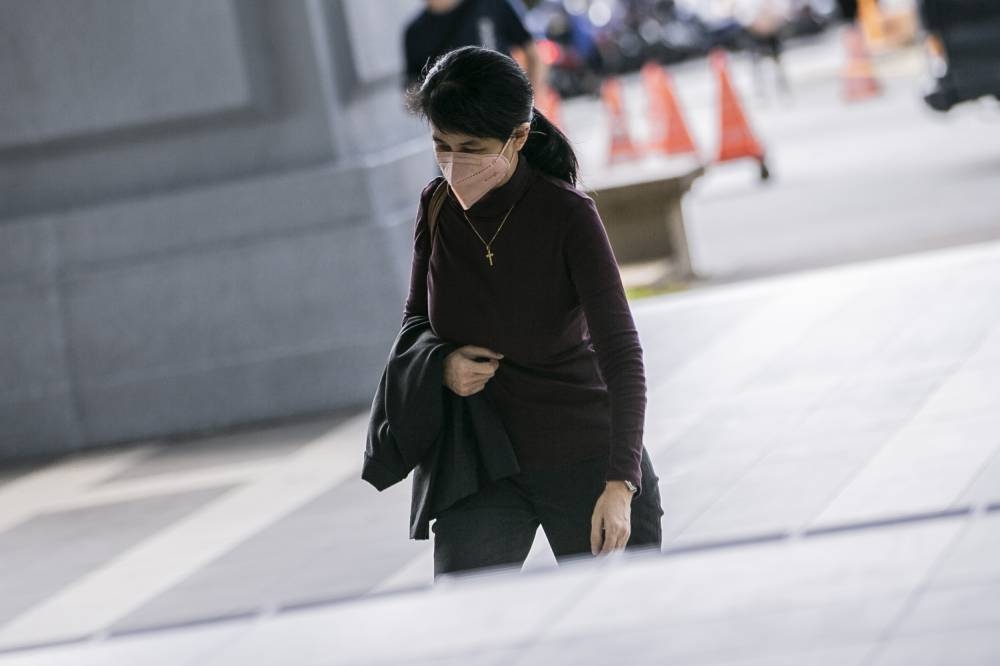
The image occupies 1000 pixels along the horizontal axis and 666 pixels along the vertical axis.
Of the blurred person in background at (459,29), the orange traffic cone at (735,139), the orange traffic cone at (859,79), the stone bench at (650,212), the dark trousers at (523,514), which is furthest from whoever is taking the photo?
the orange traffic cone at (859,79)

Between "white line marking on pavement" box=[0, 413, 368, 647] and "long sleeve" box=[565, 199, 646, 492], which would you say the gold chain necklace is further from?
"white line marking on pavement" box=[0, 413, 368, 647]

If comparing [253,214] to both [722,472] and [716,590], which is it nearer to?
[722,472]

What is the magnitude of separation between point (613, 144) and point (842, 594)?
14.9 meters

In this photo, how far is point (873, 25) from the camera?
30031 mm

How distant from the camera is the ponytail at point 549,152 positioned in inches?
154

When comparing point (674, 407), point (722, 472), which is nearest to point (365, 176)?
point (674, 407)

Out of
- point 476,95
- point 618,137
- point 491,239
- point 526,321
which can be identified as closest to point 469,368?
point 526,321

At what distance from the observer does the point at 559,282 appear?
12.6 ft

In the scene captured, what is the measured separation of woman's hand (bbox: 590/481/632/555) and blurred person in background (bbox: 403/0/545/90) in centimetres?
502

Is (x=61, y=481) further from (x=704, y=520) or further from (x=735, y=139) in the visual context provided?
(x=735, y=139)

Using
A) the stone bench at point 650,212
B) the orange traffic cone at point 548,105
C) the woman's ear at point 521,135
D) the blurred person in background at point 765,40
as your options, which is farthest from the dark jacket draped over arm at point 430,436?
the blurred person in background at point 765,40

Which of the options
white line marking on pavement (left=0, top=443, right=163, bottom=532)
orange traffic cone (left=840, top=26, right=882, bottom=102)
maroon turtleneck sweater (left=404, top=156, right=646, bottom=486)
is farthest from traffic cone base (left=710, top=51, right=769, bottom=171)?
maroon turtleneck sweater (left=404, top=156, right=646, bottom=486)

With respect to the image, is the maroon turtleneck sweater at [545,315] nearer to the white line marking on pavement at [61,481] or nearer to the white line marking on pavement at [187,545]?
the white line marking on pavement at [187,545]

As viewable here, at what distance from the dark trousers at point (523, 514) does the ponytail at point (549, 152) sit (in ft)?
1.92
